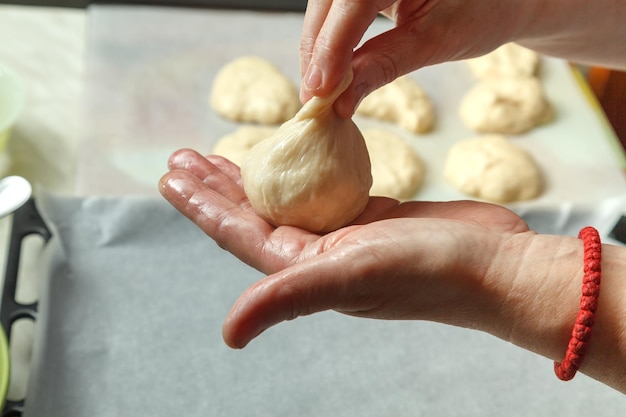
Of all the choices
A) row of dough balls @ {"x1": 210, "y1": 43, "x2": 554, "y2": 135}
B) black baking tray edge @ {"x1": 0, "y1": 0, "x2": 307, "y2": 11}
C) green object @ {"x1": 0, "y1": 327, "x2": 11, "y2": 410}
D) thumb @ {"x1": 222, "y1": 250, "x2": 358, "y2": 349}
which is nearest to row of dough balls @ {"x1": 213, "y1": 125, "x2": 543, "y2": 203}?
row of dough balls @ {"x1": 210, "y1": 43, "x2": 554, "y2": 135}

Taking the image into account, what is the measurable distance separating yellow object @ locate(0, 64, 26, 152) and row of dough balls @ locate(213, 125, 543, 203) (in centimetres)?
54

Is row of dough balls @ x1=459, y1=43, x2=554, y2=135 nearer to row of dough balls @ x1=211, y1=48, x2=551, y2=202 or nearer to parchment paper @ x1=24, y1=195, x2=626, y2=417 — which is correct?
row of dough balls @ x1=211, y1=48, x2=551, y2=202

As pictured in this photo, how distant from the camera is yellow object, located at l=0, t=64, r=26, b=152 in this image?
1.85m

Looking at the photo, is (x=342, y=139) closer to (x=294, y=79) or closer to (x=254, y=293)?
(x=254, y=293)

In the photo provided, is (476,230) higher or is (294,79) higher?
(476,230)

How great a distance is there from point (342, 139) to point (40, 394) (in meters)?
0.82

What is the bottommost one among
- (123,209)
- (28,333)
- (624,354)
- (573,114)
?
(28,333)

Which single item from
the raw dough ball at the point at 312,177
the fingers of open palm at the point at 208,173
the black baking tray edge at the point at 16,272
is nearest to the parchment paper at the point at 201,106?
the black baking tray edge at the point at 16,272

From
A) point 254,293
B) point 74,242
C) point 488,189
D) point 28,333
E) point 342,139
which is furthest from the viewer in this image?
point 488,189

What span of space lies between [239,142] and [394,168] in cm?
45

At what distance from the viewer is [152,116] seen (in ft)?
6.95

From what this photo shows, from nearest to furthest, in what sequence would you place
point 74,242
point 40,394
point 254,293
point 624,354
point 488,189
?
point 254,293, point 624,354, point 40,394, point 74,242, point 488,189

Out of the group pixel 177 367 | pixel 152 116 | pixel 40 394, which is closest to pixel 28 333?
pixel 40 394

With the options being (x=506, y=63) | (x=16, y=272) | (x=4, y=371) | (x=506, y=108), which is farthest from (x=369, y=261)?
(x=506, y=63)
